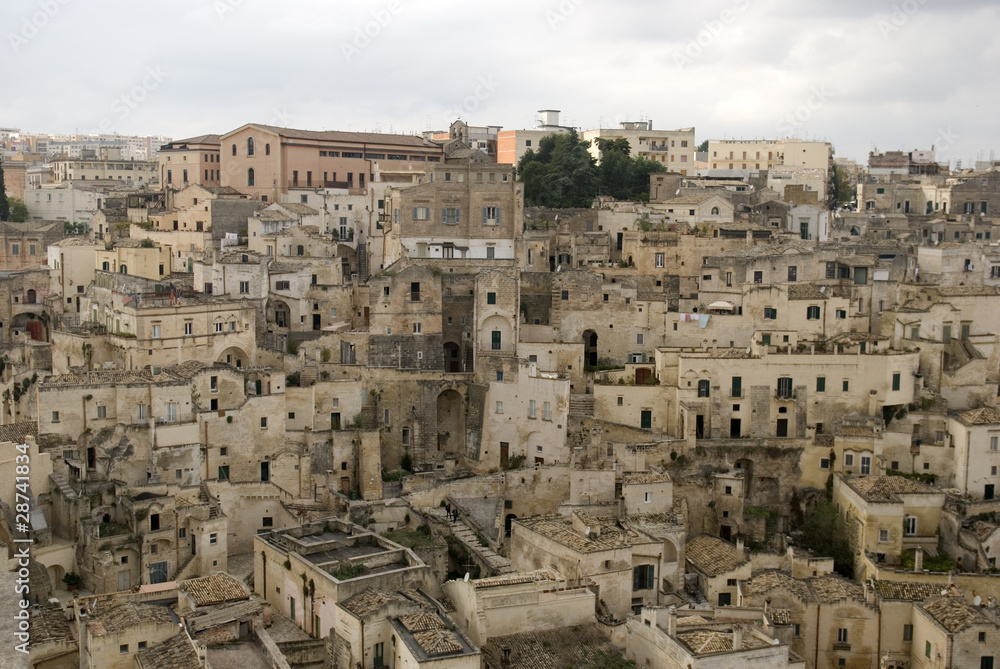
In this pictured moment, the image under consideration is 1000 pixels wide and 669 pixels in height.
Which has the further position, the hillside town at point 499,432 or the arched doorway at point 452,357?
the arched doorway at point 452,357

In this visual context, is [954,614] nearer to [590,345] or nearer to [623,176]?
[590,345]

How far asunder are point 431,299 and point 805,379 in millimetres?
14227

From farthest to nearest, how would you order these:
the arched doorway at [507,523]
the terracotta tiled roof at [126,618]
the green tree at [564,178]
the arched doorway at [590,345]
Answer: the green tree at [564,178] < the arched doorway at [590,345] < the arched doorway at [507,523] < the terracotta tiled roof at [126,618]

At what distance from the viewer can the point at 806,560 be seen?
36.6 m

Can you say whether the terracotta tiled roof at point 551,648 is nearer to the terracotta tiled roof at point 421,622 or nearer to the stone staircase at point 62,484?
the terracotta tiled roof at point 421,622

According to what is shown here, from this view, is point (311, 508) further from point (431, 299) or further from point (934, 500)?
point (934, 500)

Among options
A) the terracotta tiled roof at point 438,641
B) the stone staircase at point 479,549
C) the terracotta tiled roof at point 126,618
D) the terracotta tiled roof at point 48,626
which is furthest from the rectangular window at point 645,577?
the terracotta tiled roof at point 48,626

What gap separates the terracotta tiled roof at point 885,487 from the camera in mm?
38250

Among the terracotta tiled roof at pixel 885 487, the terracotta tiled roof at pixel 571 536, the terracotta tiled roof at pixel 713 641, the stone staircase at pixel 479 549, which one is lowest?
the terracotta tiled roof at pixel 713 641

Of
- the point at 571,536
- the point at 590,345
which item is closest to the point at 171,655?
the point at 571,536

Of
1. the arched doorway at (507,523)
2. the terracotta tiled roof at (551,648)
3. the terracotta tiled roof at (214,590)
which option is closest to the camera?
the terracotta tiled roof at (551,648)

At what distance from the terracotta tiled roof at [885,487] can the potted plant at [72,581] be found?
24.1m

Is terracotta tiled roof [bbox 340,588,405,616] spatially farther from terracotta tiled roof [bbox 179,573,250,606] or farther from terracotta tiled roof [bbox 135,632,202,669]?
terracotta tiled roof [bbox 135,632,202,669]

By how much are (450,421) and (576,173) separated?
2144cm
